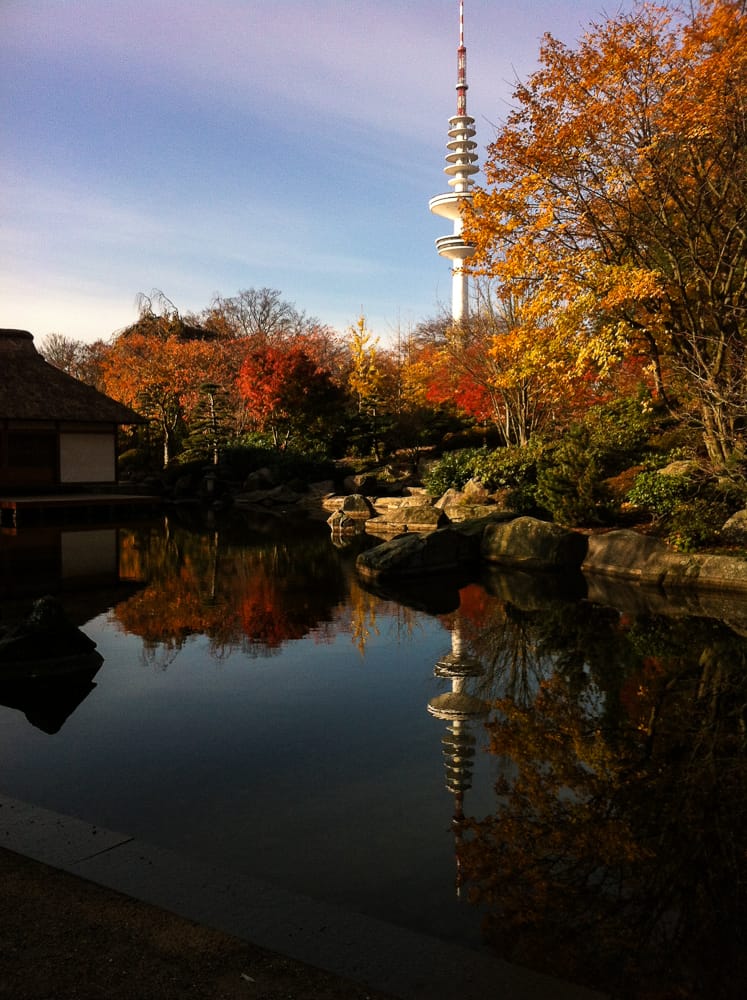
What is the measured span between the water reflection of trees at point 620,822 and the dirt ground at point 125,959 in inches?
43.4

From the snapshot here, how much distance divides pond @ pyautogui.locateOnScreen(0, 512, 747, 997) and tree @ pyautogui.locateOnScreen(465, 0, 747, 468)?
16.6 ft

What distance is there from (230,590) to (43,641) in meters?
4.75

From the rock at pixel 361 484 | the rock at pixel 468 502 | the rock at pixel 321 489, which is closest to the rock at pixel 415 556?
the rock at pixel 468 502

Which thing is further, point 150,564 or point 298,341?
point 298,341

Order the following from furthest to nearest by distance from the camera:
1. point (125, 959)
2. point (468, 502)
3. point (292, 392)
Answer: point (292, 392) < point (468, 502) < point (125, 959)

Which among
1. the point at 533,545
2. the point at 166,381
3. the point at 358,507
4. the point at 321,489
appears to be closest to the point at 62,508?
the point at 358,507

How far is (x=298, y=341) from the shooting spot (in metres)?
40.9

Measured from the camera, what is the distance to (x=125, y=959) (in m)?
→ 3.15

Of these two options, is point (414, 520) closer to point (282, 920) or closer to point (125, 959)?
point (282, 920)

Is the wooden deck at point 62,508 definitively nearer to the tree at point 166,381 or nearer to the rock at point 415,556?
the tree at point 166,381

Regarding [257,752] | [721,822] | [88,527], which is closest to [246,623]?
[257,752]

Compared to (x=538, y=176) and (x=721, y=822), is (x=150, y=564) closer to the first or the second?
(x=538, y=176)

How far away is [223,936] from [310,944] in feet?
1.22

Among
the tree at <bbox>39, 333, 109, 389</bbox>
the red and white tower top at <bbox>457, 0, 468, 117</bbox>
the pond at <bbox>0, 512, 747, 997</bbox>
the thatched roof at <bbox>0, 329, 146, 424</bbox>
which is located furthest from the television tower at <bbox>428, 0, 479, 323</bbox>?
the pond at <bbox>0, 512, 747, 997</bbox>
